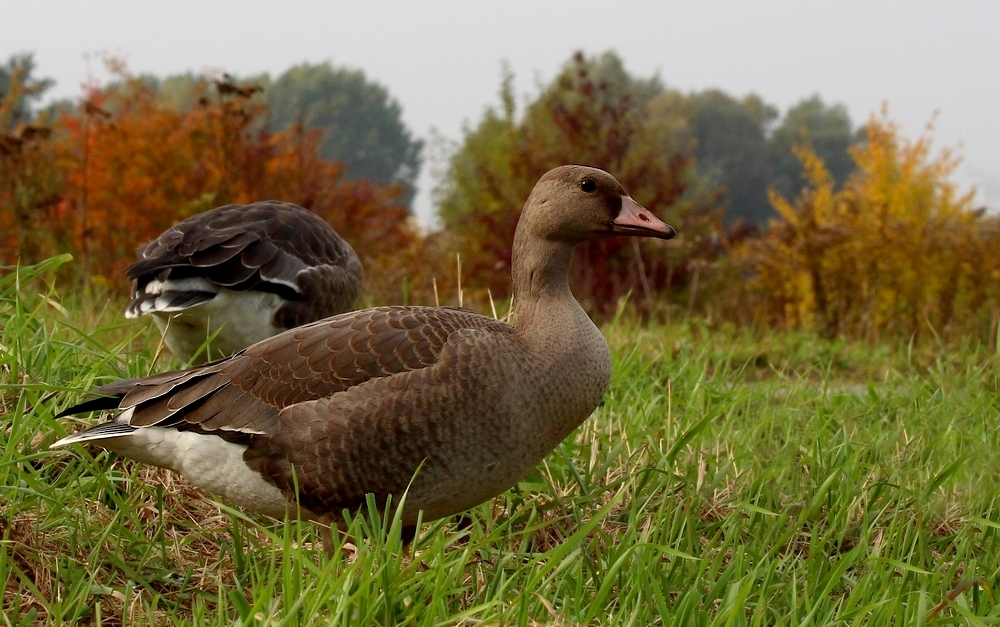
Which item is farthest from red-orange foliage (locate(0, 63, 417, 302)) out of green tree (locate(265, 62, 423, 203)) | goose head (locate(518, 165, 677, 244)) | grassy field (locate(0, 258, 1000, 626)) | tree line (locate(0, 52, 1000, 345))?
green tree (locate(265, 62, 423, 203))

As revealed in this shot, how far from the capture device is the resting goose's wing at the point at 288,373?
314 centimetres

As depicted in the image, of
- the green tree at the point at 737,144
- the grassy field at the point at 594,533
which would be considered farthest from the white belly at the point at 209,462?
the green tree at the point at 737,144

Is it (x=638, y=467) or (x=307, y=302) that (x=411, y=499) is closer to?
(x=638, y=467)

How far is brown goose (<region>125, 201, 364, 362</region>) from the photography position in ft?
16.0

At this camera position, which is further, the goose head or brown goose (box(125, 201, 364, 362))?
brown goose (box(125, 201, 364, 362))

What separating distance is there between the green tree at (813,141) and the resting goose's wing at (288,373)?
189 ft

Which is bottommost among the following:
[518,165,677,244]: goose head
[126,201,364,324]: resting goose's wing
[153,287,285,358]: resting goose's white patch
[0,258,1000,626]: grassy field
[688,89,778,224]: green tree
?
[0,258,1000,626]: grassy field

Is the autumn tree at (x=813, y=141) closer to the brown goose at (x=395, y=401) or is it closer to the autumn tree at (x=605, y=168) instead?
the autumn tree at (x=605, y=168)

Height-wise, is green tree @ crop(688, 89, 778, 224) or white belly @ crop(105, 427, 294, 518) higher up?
green tree @ crop(688, 89, 778, 224)

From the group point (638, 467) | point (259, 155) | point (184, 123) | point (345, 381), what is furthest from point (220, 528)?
point (184, 123)

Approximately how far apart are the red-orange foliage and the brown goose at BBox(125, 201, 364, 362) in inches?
206

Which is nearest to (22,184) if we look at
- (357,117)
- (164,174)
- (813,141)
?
(164,174)

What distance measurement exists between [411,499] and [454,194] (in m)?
19.5

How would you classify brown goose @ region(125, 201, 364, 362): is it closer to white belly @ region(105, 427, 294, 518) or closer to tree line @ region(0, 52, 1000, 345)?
tree line @ region(0, 52, 1000, 345)
